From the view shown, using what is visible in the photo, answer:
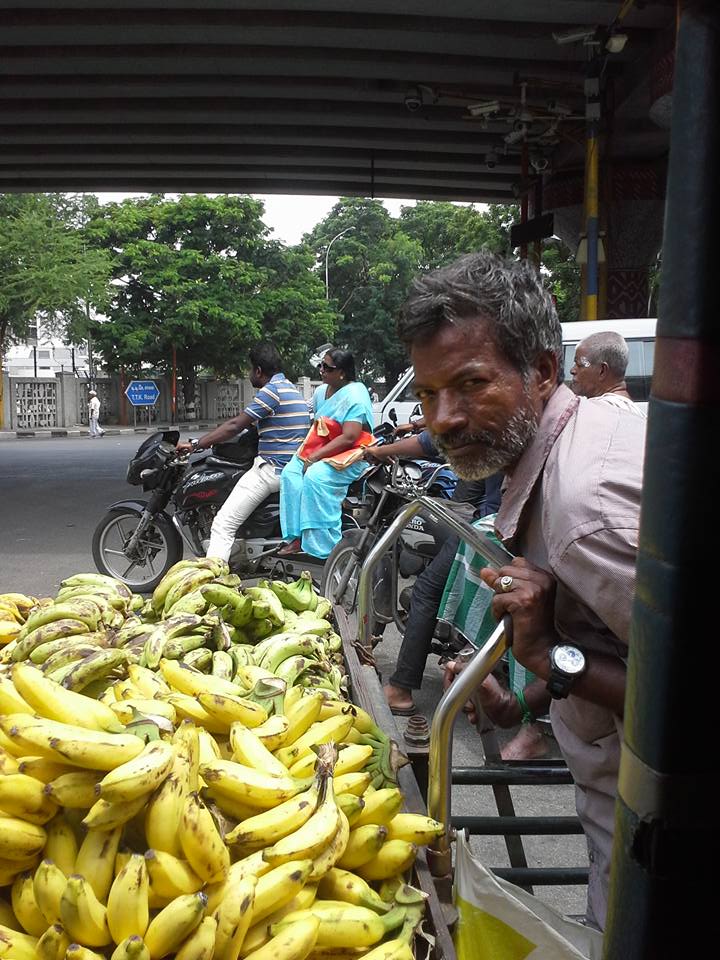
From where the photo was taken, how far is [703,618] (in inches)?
21.7

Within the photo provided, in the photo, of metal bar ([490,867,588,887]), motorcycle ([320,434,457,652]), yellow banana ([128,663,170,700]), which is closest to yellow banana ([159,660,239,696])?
yellow banana ([128,663,170,700])

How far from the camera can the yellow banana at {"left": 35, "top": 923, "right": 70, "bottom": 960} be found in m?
1.37

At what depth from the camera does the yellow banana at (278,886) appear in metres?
1.48

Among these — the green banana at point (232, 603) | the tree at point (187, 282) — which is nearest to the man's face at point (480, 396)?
the green banana at point (232, 603)

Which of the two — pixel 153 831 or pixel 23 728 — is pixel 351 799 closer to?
pixel 153 831

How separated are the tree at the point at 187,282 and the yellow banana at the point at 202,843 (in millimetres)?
31668

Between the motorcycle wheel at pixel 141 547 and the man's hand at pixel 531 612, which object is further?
the motorcycle wheel at pixel 141 547

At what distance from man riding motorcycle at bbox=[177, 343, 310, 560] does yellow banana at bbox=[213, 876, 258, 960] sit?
4953 mm

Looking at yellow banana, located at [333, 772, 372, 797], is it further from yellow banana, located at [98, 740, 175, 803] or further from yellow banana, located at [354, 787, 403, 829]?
yellow banana, located at [98, 740, 175, 803]

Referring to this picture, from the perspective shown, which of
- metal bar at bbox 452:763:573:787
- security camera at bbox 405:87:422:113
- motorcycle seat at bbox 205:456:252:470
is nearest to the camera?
metal bar at bbox 452:763:573:787

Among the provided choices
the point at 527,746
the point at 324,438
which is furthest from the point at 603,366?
the point at 324,438

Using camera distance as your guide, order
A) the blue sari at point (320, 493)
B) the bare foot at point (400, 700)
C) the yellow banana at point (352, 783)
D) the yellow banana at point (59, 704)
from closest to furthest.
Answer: the yellow banana at point (59, 704) → the yellow banana at point (352, 783) → the bare foot at point (400, 700) → the blue sari at point (320, 493)

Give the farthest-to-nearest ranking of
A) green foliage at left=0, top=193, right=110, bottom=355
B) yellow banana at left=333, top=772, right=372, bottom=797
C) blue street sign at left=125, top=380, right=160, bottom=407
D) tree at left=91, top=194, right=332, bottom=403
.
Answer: blue street sign at left=125, top=380, right=160, bottom=407 → tree at left=91, top=194, right=332, bottom=403 → green foliage at left=0, top=193, right=110, bottom=355 → yellow banana at left=333, top=772, right=372, bottom=797

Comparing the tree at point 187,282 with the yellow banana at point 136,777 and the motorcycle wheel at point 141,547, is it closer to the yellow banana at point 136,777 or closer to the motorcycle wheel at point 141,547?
the motorcycle wheel at point 141,547
